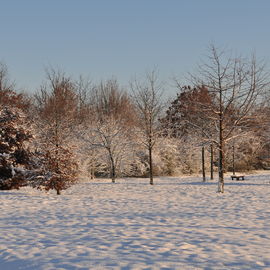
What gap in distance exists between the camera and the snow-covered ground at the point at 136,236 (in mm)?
5434

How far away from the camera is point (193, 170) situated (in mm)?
36719

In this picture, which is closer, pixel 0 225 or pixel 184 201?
pixel 0 225

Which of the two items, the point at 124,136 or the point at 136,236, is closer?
the point at 136,236

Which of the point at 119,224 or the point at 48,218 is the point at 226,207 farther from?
the point at 48,218

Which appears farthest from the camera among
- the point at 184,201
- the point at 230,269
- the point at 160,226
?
the point at 184,201

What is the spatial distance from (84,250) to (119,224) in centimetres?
227

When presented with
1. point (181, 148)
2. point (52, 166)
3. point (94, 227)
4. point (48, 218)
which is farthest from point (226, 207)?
point (181, 148)

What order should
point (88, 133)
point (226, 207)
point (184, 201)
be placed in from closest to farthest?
point (226, 207) < point (184, 201) < point (88, 133)

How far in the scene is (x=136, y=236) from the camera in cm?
701

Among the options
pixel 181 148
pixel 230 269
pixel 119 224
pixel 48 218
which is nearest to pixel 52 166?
pixel 48 218

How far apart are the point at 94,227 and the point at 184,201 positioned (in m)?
5.42

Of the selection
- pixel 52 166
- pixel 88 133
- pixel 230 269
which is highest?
pixel 88 133

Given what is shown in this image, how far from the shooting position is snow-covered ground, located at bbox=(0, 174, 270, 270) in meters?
5.43

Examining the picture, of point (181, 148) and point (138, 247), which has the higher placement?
point (181, 148)
